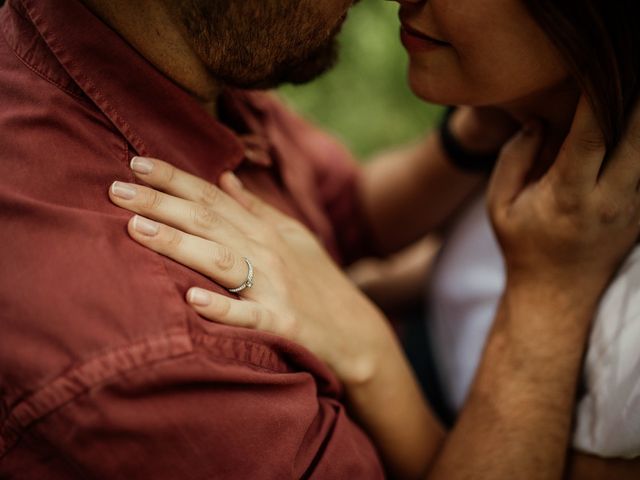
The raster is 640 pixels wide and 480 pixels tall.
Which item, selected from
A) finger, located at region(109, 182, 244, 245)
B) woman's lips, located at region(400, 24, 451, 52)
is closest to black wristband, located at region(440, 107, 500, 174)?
woman's lips, located at region(400, 24, 451, 52)

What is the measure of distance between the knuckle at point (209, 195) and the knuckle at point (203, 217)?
0.03 m

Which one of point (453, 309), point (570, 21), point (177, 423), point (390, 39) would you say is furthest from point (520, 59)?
point (390, 39)

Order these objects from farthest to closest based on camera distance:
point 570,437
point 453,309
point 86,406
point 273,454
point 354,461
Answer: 1. point 453,309
2. point 570,437
3. point 354,461
4. point 273,454
5. point 86,406

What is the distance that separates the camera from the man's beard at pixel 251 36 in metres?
0.86

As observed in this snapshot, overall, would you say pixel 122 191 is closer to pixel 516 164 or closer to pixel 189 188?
pixel 189 188

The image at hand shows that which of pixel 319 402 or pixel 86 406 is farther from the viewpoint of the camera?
pixel 319 402

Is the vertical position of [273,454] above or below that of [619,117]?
below

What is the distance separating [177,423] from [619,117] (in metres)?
0.76

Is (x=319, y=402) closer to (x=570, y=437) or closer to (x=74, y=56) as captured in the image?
(x=570, y=437)

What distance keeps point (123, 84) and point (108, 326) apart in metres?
0.38

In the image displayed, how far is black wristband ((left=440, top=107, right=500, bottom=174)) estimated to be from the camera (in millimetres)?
1473

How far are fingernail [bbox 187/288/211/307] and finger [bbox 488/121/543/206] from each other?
615mm

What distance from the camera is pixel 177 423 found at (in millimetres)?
687

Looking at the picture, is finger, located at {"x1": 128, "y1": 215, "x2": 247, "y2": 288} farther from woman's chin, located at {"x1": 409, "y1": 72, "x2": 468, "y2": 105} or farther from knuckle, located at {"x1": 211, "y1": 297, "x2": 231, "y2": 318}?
woman's chin, located at {"x1": 409, "y1": 72, "x2": 468, "y2": 105}
